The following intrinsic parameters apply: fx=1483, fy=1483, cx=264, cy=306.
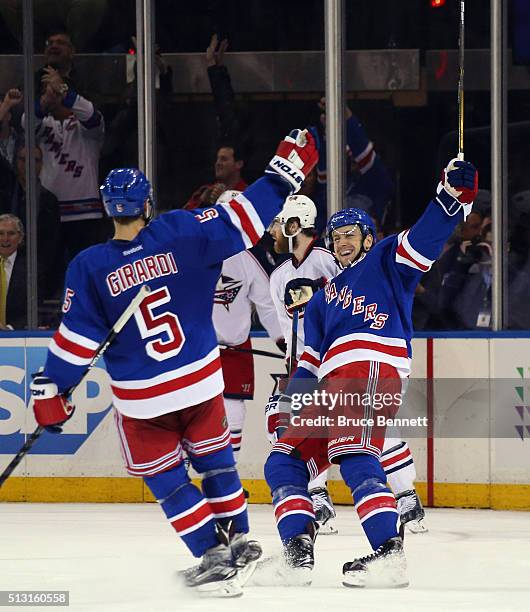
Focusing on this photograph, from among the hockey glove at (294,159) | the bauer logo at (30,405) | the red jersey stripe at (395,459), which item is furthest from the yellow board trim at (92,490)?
the hockey glove at (294,159)

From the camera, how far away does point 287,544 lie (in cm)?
407

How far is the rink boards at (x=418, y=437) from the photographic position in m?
5.88

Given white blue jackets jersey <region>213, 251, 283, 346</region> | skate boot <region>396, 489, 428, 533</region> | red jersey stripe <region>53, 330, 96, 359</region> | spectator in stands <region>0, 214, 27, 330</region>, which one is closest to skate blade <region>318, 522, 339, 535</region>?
Result: skate boot <region>396, 489, 428, 533</region>

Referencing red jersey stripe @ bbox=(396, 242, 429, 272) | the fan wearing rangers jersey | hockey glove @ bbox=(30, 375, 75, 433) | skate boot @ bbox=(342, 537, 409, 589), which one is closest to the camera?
hockey glove @ bbox=(30, 375, 75, 433)

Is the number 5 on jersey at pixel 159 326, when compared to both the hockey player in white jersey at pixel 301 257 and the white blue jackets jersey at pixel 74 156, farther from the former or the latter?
the white blue jackets jersey at pixel 74 156

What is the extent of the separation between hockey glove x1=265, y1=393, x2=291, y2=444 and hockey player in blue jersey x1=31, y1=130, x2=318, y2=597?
38cm

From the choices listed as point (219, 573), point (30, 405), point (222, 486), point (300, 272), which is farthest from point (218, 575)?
point (30, 405)

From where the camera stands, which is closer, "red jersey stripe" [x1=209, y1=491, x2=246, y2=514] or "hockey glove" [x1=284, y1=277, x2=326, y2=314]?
"red jersey stripe" [x1=209, y1=491, x2=246, y2=514]

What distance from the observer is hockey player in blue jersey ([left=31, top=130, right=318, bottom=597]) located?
380 cm

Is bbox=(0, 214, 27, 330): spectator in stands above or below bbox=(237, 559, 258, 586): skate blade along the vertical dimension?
above

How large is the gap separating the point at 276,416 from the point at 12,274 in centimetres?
152

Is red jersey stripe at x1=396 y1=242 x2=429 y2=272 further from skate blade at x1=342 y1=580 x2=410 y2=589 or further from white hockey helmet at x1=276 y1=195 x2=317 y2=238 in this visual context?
white hockey helmet at x1=276 y1=195 x2=317 y2=238

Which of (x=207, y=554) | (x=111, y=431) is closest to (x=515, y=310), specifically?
(x=111, y=431)

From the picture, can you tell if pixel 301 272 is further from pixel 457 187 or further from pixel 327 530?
pixel 457 187
